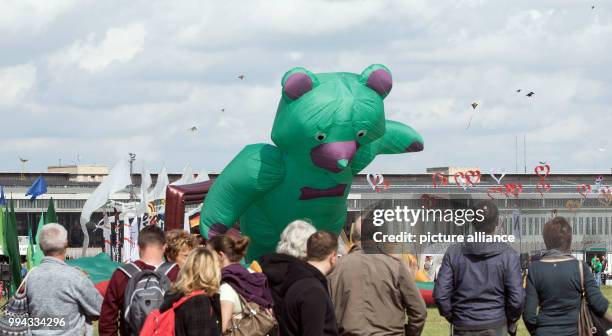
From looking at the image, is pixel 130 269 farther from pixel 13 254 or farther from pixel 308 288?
pixel 13 254

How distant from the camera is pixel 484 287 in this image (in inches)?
319

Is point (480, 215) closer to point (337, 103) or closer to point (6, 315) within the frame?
point (6, 315)

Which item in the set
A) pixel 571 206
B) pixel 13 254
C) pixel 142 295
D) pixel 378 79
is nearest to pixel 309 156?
pixel 378 79

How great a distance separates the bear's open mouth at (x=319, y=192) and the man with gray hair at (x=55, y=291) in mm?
7901

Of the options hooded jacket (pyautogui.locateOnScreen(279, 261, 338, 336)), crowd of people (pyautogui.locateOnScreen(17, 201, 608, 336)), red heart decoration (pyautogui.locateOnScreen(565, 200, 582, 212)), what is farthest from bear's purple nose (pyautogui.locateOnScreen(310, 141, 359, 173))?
hooded jacket (pyautogui.locateOnScreen(279, 261, 338, 336))

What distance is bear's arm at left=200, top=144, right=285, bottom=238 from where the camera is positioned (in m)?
15.8

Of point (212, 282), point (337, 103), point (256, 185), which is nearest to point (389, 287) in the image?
point (212, 282)

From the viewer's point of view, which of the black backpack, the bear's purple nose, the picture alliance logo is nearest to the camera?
the black backpack

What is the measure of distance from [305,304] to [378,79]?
8475 millimetres

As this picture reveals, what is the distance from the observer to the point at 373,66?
15.2 m

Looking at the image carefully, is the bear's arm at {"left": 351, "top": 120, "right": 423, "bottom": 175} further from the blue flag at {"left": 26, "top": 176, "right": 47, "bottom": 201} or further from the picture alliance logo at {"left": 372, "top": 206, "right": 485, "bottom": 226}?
the blue flag at {"left": 26, "top": 176, "right": 47, "bottom": 201}

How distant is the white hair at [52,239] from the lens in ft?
Answer: 24.9

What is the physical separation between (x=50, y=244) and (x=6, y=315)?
1.85 ft

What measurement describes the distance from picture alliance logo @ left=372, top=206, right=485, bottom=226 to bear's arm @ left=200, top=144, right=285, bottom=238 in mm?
5813
